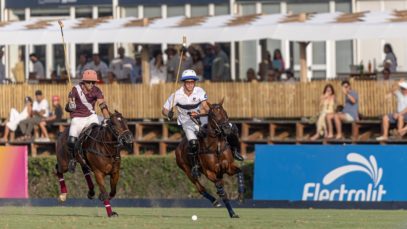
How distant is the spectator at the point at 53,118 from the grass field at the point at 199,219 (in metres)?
8.21

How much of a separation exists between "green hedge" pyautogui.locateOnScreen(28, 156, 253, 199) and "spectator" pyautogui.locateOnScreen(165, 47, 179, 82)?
2851 mm

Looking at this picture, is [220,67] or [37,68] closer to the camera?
[220,67]

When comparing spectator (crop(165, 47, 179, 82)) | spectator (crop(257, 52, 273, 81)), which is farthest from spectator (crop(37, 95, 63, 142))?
spectator (crop(257, 52, 273, 81))

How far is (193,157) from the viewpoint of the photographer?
22953mm

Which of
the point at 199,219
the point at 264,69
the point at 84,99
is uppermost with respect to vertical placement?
the point at 264,69

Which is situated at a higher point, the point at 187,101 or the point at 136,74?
the point at 136,74

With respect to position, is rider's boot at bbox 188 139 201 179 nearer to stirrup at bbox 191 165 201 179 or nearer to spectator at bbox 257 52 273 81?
stirrup at bbox 191 165 201 179

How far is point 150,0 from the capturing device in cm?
3862

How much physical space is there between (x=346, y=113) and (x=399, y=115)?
1.36m

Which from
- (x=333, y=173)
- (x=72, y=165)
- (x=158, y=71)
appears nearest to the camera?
(x=72, y=165)

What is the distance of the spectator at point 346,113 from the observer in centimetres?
2964

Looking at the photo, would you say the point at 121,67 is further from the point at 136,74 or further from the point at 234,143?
the point at 234,143

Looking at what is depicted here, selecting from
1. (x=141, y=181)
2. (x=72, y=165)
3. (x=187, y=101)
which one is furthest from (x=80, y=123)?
(x=141, y=181)

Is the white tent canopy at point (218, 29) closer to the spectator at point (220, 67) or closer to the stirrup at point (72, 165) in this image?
the spectator at point (220, 67)
